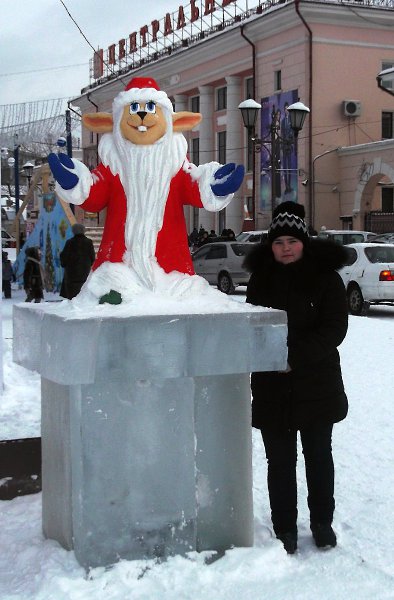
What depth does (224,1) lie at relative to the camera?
31.2m

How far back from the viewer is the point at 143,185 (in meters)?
3.85

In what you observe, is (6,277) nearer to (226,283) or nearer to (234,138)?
(226,283)

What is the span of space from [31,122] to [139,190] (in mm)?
40805

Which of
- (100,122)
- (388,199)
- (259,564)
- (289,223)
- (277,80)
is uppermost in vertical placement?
(277,80)

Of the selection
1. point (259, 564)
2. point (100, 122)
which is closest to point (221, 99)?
point (100, 122)

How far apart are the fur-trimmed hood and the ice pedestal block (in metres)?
0.38

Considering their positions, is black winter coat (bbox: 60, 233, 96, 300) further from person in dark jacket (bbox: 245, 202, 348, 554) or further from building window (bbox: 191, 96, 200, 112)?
building window (bbox: 191, 96, 200, 112)

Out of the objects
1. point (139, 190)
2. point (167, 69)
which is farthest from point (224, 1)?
point (139, 190)

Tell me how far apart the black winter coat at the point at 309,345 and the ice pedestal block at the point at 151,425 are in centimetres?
17

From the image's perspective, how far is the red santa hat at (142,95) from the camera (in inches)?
154

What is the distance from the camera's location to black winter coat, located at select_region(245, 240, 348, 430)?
11.0 ft

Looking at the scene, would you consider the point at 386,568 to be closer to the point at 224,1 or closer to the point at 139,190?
the point at 139,190

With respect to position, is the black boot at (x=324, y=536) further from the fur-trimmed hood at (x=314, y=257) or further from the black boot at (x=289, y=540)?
the fur-trimmed hood at (x=314, y=257)

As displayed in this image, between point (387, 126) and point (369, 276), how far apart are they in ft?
57.2
